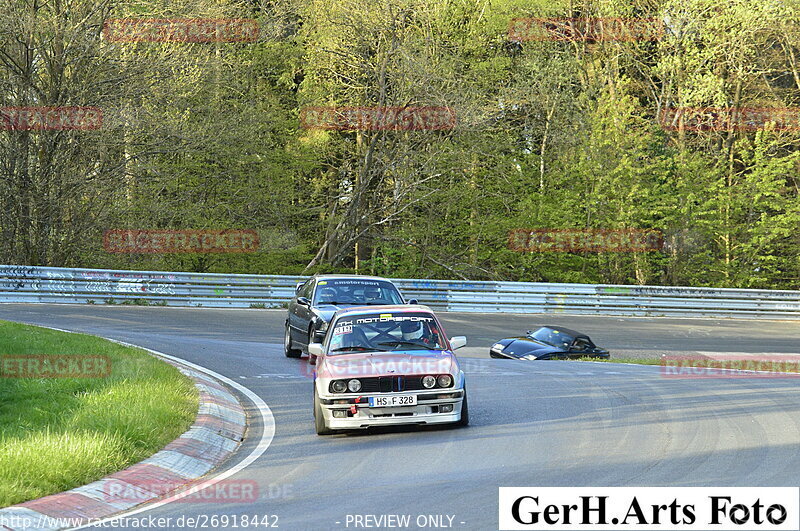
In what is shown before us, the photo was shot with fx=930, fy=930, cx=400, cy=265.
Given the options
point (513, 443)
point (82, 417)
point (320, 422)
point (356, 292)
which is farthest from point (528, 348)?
point (82, 417)

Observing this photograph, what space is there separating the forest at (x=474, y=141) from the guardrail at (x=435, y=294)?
509 centimetres

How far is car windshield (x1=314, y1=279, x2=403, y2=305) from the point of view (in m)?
16.9

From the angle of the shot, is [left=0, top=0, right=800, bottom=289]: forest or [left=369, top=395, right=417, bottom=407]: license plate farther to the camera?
[left=0, top=0, right=800, bottom=289]: forest

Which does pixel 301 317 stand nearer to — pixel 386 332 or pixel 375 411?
pixel 386 332

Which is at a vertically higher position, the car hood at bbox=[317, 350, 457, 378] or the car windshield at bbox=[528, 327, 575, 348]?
the car hood at bbox=[317, 350, 457, 378]

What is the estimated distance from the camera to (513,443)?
9711 millimetres

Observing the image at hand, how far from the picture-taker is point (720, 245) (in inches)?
1490

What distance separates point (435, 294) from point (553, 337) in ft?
29.5

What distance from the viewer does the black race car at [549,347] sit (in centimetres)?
2067

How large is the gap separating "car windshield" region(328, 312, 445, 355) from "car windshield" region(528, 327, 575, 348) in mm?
10211

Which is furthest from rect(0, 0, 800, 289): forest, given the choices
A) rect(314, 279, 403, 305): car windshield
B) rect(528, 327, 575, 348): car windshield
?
rect(314, 279, 403, 305): car windshield

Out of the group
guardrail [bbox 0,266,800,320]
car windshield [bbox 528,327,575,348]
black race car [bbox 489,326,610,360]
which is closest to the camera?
black race car [bbox 489,326,610,360]

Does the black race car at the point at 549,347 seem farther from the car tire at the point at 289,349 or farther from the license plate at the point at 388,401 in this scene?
the license plate at the point at 388,401

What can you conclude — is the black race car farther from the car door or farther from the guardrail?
the guardrail
